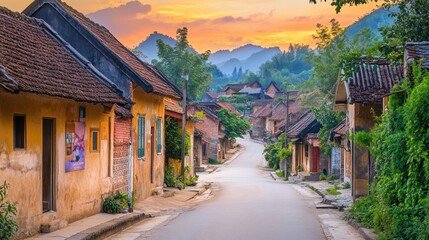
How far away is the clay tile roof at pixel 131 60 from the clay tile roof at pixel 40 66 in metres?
3.23

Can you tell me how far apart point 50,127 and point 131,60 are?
367 inches

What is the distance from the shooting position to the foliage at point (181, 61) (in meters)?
73.6

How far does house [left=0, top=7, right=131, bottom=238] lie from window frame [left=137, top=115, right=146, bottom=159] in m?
3.29

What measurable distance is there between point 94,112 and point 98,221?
308cm

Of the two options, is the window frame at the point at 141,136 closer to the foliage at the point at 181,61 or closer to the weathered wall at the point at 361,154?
the weathered wall at the point at 361,154

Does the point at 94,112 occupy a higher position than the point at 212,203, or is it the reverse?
the point at 94,112

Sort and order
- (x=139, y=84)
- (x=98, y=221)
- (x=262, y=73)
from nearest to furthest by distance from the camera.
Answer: (x=98, y=221) → (x=139, y=84) → (x=262, y=73)

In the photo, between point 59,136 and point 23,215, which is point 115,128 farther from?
point 23,215

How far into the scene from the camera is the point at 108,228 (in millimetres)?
14867

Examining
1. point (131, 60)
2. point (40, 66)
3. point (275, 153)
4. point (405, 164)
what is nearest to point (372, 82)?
point (131, 60)

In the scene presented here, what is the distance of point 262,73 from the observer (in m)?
196

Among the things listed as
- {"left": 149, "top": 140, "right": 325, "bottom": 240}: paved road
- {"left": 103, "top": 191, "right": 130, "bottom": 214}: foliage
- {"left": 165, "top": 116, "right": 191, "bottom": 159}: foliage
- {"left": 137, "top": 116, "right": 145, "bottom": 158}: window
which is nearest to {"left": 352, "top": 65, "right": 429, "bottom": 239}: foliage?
{"left": 149, "top": 140, "right": 325, "bottom": 240}: paved road

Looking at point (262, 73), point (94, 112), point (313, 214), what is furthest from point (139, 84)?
point (262, 73)

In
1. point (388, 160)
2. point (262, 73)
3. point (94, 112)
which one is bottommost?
point (388, 160)
